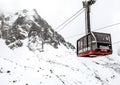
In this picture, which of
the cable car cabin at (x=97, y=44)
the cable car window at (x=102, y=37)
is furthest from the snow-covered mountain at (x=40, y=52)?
the cable car window at (x=102, y=37)

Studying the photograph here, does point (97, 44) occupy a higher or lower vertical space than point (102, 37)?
lower

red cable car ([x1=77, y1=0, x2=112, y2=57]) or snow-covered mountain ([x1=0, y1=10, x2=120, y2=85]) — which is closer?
red cable car ([x1=77, y1=0, x2=112, y2=57])

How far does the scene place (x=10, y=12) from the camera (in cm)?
13712

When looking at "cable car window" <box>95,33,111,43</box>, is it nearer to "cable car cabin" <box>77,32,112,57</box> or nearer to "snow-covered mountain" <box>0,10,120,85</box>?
"cable car cabin" <box>77,32,112,57</box>

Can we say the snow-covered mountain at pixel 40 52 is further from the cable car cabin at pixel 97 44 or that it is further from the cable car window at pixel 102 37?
the cable car window at pixel 102 37

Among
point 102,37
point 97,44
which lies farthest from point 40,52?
point 97,44

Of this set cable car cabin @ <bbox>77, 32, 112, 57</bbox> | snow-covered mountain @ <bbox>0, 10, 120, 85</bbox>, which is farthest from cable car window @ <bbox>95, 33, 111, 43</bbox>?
snow-covered mountain @ <bbox>0, 10, 120, 85</bbox>

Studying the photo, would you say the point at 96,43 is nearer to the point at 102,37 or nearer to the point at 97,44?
the point at 97,44

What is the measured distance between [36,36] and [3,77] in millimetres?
70080

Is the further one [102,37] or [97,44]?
[102,37]

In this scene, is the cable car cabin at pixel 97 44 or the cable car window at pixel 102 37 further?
the cable car window at pixel 102 37

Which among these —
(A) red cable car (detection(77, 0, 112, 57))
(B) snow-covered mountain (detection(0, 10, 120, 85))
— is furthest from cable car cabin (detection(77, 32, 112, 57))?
(B) snow-covered mountain (detection(0, 10, 120, 85))

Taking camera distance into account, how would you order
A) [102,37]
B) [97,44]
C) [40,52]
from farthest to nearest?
[40,52], [102,37], [97,44]

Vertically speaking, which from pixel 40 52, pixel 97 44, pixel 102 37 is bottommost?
pixel 97 44
